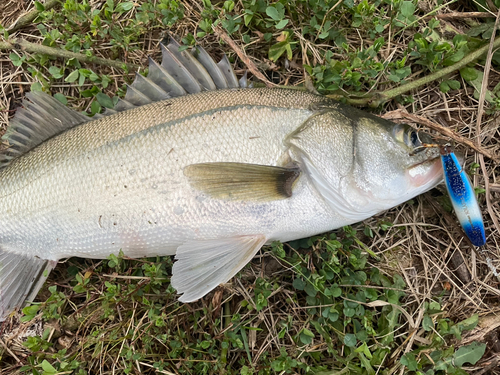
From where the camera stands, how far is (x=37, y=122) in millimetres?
2285

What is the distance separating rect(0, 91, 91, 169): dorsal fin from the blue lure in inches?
84.7

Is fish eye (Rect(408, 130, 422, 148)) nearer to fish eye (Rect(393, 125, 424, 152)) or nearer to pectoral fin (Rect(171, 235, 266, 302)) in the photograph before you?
fish eye (Rect(393, 125, 424, 152))

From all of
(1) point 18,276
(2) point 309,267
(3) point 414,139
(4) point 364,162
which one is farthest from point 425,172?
(1) point 18,276

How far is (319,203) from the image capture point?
1912mm

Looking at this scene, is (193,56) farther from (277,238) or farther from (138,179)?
(277,238)

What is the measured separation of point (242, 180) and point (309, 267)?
797 mm

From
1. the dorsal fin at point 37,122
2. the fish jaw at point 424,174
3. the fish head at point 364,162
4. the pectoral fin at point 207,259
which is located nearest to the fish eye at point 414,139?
the fish head at point 364,162

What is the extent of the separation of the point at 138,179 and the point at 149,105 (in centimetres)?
50

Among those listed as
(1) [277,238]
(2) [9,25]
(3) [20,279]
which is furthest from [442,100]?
(2) [9,25]

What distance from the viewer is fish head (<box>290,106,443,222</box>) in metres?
1.87

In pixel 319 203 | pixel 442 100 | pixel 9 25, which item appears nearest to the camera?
pixel 319 203

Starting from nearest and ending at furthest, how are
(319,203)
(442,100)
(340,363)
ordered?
(319,203)
(340,363)
(442,100)

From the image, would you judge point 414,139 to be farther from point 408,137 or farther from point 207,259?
point 207,259

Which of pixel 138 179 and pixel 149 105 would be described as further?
pixel 149 105
